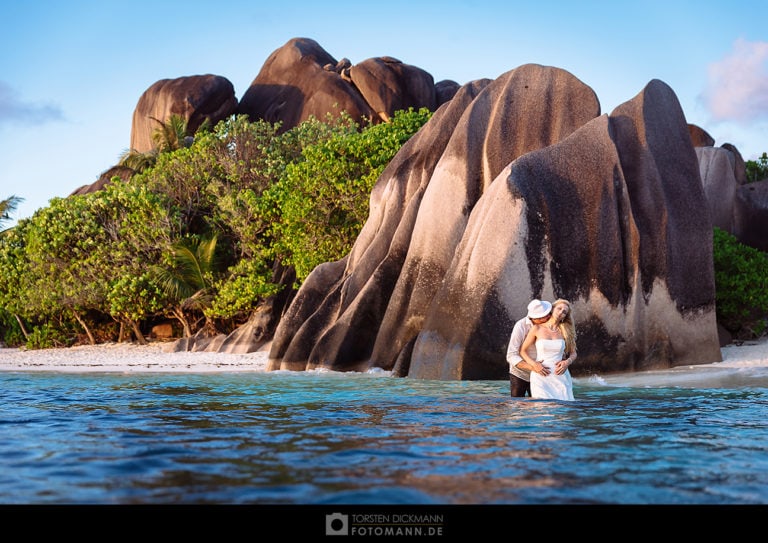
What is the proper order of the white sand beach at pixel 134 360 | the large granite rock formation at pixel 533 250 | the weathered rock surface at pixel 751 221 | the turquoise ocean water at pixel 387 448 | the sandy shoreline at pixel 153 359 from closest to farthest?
the turquoise ocean water at pixel 387 448
the large granite rock formation at pixel 533 250
the sandy shoreline at pixel 153 359
the white sand beach at pixel 134 360
the weathered rock surface at pixel 751 221

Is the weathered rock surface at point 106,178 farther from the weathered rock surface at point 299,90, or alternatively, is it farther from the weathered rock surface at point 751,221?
the weathered rock surface at point 751,221

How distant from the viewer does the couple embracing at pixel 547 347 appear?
9.80m

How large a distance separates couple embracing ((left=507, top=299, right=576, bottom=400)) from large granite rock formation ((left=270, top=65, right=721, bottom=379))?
4172 millimetres

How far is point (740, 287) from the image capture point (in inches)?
717

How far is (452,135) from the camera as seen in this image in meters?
18.4

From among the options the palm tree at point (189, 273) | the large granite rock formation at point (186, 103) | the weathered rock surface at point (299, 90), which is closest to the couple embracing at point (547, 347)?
the palm tree at point (189, 273)

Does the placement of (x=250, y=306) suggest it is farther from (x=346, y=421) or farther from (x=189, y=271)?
(x=346, y=421)

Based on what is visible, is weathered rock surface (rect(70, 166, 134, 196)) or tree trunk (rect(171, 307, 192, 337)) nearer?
tree trunk (rect(171, 307, 192, 337))

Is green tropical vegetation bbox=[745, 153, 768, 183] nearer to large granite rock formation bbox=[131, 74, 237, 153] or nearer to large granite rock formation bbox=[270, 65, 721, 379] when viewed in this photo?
large granite rock formation bbox=[270, 65, 721, 379]

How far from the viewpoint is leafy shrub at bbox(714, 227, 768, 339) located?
60.0ft

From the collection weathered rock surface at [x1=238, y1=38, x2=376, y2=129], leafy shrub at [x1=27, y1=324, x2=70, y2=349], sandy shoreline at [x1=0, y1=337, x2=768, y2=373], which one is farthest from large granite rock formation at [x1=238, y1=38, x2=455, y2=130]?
sandy shoreline at [x1=0, y1=337, x2=768, y2=373]

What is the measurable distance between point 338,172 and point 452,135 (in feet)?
20.2
